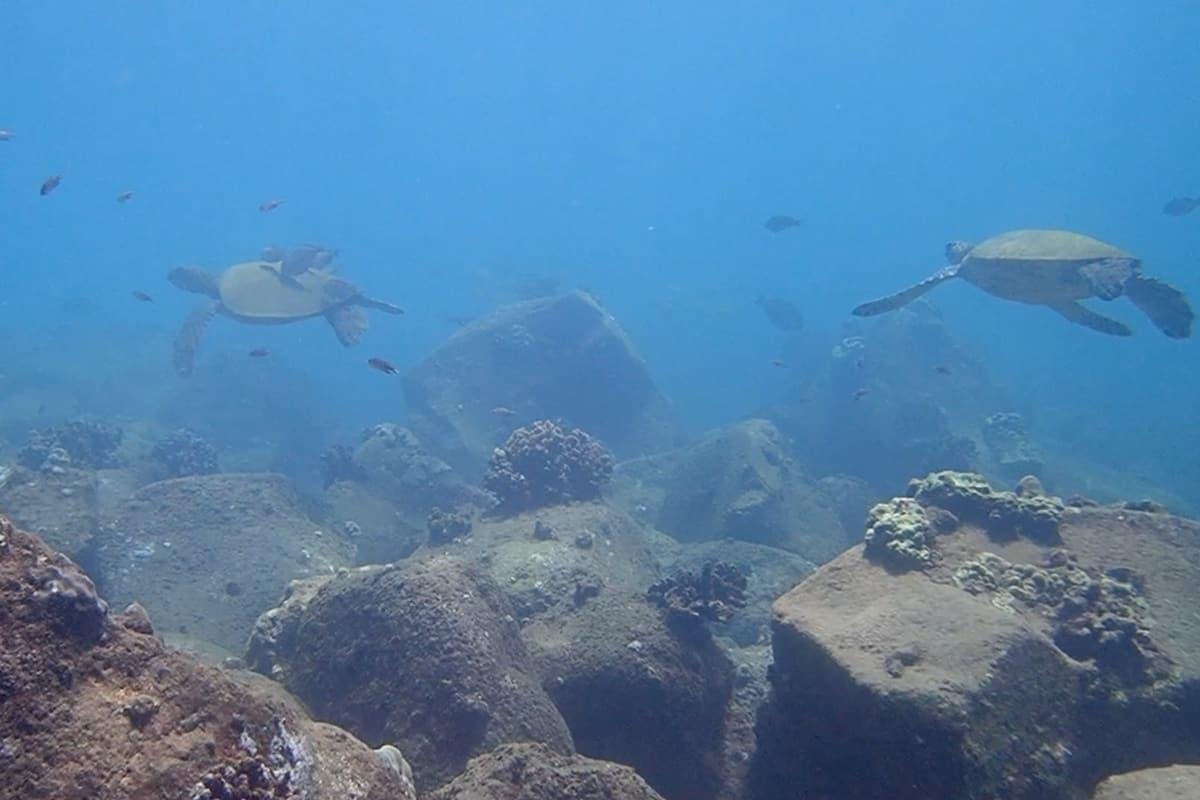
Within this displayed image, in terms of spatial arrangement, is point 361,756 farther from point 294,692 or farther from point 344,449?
point 344,449

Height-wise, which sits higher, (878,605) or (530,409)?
(878,605)

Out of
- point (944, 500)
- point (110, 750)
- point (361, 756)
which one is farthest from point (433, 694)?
point (944, 500)

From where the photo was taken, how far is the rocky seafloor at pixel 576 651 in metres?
2.79

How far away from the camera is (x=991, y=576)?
22.9 ft

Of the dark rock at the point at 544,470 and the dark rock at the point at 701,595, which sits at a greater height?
the dark rock at the point at 701,595

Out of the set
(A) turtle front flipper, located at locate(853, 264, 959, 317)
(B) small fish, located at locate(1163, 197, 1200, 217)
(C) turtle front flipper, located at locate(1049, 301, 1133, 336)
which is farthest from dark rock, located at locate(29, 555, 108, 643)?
(B) small fish, located at locate(1163, 197, 1200, 217)

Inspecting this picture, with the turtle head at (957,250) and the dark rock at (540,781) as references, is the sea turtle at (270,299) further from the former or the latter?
the dark rock at (540,781)

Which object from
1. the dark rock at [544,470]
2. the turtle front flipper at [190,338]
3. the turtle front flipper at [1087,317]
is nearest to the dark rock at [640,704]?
the dark rock at [544,470]

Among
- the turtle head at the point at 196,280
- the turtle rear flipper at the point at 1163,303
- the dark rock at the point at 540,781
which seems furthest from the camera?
the turtle head at the point at 196,280

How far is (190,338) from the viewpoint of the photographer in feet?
61.0

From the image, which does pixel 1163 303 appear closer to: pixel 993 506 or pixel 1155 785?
pixel 993 506

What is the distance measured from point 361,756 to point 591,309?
20.3 meters

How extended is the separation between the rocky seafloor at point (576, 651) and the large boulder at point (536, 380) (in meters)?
7.49

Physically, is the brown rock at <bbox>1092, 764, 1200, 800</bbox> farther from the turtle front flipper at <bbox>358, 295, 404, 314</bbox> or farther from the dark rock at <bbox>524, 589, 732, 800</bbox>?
the turtle front flipper at <bbox>358, 295, 404, 314</bbox>
